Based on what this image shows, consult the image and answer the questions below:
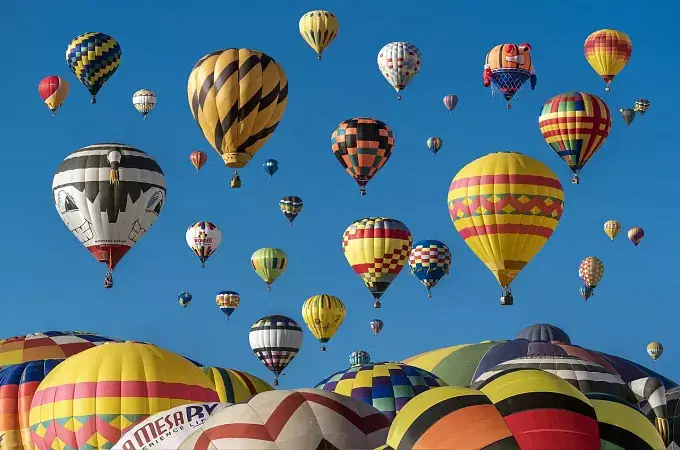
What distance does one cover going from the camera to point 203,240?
50469mm

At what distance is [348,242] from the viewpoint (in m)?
42.7

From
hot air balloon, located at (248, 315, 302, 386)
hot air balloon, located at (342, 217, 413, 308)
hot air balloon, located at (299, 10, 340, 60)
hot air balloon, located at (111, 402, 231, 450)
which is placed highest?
hot air balloon, located at (299, 10, 340, 60)

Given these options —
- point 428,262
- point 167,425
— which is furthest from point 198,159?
point 167,425

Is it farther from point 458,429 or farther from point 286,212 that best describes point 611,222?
point 458,429

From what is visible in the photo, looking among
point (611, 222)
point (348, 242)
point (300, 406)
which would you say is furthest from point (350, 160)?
point (300, 406)

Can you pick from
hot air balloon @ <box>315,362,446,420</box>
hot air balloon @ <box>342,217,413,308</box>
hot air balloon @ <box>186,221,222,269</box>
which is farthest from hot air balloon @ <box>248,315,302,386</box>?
hot air balloon @ <box>315,362,446,420</box>

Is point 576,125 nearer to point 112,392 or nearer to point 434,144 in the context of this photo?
point 434,144

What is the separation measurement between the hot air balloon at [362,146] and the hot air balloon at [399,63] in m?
3.41

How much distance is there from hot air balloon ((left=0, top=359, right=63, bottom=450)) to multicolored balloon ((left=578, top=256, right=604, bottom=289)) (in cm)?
2924

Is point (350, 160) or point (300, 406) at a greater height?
point (350, 160)

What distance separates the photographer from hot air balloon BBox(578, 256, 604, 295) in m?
53.3

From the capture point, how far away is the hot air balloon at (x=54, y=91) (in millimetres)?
49062

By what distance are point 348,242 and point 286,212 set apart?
964cm

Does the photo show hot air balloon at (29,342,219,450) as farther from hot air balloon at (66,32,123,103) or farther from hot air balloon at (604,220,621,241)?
hot air balloon at (604,220,621,241)
